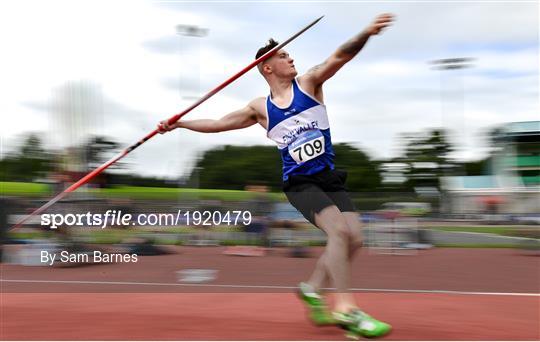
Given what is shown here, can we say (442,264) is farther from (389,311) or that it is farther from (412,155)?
(412,155)

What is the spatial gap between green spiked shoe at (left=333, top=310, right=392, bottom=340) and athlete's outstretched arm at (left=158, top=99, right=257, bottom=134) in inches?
58.7

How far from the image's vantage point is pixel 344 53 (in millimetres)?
3900

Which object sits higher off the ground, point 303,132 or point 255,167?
point 255,167

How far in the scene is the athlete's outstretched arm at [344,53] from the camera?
3.71 meters

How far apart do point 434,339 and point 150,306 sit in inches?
110

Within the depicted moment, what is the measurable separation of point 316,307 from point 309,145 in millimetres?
1143

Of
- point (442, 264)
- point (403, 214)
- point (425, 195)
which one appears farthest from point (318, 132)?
point (425, 195)

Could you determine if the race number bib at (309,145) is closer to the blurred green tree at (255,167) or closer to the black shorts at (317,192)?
the black shorts at (317,192)

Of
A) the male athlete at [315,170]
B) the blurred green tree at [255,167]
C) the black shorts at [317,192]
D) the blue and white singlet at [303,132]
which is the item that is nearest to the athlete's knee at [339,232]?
the male athlete at [315,170]

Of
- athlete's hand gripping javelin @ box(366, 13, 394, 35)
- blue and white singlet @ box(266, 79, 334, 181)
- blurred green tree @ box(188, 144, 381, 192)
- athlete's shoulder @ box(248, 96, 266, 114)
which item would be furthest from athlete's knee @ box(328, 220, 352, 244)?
blurred green tree @ box(188, 144, 381, 192)

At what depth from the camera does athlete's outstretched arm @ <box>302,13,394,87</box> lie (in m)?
3.71

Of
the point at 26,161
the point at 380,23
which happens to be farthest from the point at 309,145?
the point at 26,161

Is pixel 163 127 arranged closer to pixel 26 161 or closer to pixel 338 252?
pixel 338 252

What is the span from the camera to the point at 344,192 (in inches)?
174
